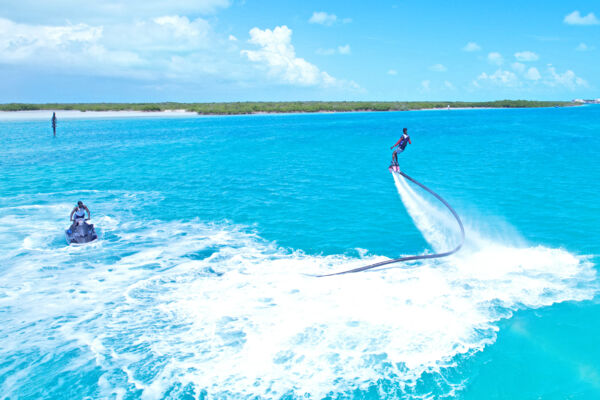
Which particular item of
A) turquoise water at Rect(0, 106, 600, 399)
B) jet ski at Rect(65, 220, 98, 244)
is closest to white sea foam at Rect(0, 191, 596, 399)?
turquoise water at Rect(0, 106, 600, 399)

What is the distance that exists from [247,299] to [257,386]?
4.57 m

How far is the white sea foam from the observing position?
10680 mm

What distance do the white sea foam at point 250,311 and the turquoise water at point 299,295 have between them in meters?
0.07

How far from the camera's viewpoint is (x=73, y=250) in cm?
1930

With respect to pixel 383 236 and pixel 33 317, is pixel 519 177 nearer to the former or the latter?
pixel 383 236

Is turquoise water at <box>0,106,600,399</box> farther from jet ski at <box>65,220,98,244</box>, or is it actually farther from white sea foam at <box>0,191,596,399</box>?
jet ski at <box>65,220,98,244</box>

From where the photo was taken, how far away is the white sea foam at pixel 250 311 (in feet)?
35.0

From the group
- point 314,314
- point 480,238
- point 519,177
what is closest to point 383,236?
point 480,238

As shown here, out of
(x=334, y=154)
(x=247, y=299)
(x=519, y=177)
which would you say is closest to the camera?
(x=247, y=299)

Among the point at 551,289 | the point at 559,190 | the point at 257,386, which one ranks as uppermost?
the point at 559,190

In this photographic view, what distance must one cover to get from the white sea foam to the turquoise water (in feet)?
0.22

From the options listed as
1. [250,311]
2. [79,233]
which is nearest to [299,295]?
[250,311]

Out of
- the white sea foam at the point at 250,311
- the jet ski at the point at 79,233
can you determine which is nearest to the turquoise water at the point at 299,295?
the white sea foam at the point at 250,311

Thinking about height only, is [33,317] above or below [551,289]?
below
